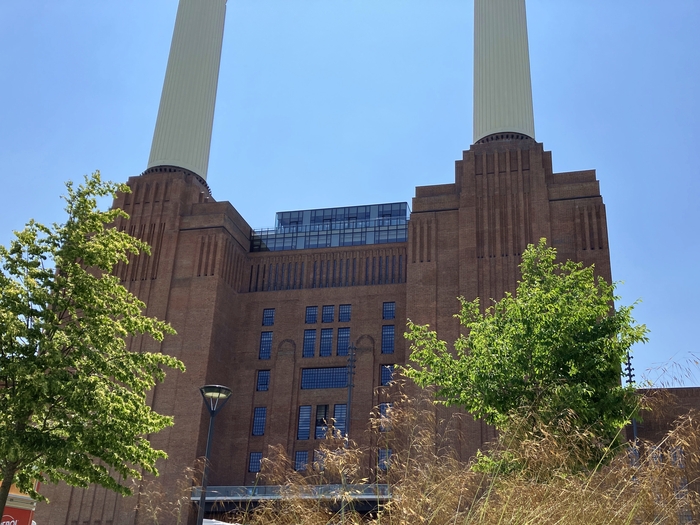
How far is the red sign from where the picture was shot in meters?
34.7

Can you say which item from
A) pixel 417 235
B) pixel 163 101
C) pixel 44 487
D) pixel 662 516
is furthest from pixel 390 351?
pixel 662 516

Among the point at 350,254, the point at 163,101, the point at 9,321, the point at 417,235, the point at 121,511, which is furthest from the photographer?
the point at 163,101

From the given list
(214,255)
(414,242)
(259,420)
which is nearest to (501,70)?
(414,242)

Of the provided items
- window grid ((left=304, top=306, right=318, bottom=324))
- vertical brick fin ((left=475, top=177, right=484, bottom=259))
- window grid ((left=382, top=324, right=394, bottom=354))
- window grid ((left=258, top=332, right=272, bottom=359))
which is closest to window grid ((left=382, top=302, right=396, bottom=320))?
window grid ((left=382, top=324, right=394, bottom=354))


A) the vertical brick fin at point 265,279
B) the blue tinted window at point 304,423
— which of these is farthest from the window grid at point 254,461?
the vertical brick fin at point 265,279

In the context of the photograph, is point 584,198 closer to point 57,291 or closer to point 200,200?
point 200,200

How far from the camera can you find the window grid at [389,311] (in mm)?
63188

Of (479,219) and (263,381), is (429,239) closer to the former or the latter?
(479,219)

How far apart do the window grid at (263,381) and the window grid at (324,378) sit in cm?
299

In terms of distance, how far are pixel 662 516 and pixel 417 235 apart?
4965 cm

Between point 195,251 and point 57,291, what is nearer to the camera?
point 57,291

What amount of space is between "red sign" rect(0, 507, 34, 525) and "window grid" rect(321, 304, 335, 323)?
31.7 m

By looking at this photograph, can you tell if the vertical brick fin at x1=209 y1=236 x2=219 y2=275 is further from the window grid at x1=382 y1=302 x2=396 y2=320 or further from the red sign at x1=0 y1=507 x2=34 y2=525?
the red sign at x1=0 y1=507 x2=34 y2=525

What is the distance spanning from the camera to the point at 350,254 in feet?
219
